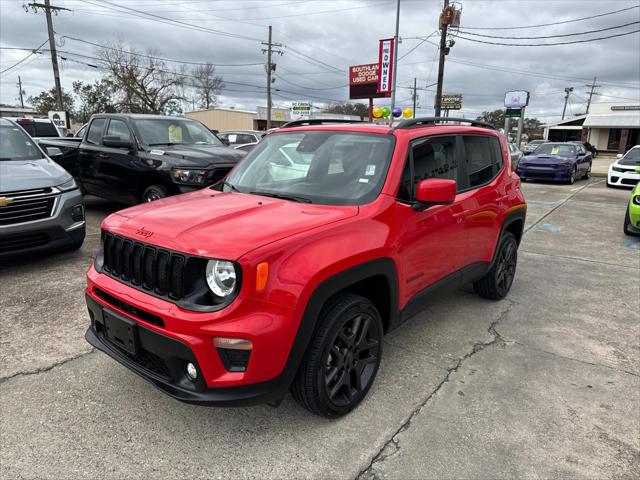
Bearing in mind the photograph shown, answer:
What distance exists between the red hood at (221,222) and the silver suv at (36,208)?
8.76 feet

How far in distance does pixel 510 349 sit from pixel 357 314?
1.77 meters

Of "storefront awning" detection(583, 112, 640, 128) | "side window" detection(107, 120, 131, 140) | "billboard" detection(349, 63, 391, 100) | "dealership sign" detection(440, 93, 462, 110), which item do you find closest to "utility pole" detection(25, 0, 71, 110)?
"billboard" detection(349, 63, 391, 100)

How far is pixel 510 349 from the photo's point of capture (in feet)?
11.9

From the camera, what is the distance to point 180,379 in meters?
2.20

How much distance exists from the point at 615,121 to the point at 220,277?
51202mm

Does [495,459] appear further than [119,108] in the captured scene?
No

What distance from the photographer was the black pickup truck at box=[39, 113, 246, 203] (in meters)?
6.43

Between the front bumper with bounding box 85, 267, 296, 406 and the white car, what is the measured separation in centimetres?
1654

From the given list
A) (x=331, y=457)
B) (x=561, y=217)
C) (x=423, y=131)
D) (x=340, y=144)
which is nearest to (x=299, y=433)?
(x=331, y=457)

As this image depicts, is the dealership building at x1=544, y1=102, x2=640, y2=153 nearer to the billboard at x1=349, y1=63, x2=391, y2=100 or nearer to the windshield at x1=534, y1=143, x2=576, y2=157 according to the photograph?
the billboard at x1=349, y1=63, x2=391, y2=100

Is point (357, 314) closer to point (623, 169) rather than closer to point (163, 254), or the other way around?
point (163, 254)

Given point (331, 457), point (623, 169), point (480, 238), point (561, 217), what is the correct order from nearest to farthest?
point (331, 457), point (480, 238), point (561, 217), point (623, 169)

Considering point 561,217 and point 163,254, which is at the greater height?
point 163,254

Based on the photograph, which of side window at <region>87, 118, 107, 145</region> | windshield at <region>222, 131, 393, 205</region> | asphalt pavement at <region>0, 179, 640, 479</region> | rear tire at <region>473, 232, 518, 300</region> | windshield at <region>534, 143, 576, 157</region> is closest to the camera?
asphalt pavement at <region>0, 179, 640, 479</region>
